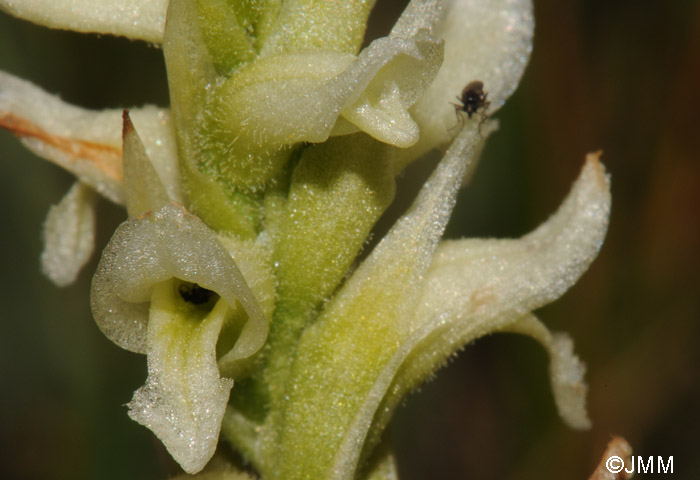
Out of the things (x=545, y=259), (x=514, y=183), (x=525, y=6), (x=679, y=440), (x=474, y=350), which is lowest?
(x=474, y=350)

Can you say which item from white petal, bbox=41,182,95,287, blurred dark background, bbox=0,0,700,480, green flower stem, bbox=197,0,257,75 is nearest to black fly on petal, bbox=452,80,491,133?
green flower stem, bbox=197,0,257,75

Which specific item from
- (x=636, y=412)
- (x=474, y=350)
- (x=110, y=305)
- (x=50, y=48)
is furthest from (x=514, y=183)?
(x=110, y=305)

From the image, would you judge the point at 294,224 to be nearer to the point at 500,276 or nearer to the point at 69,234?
the point at 500,276

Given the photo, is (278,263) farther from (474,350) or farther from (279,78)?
(474,350)

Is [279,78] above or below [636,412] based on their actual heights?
above

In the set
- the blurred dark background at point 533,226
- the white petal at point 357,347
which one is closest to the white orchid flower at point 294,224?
the white petal at point 357,347

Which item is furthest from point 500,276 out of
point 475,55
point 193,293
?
point 193,293

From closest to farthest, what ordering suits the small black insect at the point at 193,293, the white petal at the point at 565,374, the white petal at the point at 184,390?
the white petal at the point at 184,390 → the small black insect at the point at 193,293 → the white petal at the point at 565,374

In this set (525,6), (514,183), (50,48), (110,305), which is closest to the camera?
(110,305)

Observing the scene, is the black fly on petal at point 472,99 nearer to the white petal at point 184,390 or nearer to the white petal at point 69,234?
the white petal at point 184,390
